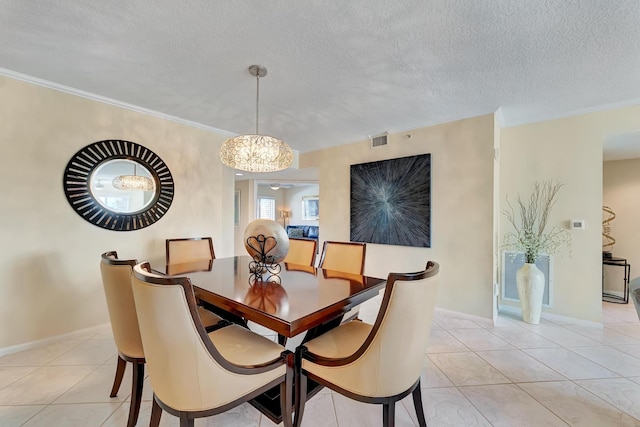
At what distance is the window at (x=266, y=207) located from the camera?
908 centimetres

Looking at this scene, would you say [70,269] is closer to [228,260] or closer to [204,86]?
[228,260]

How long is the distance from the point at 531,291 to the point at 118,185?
465 cm

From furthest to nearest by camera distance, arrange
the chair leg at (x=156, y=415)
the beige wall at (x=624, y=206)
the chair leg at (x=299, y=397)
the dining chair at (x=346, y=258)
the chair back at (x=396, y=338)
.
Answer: the beige wall at (x=624, y=206) → the dining chair at (x=346, y=258) → the chair leg at (x=299, y=397) → the chair leg at (x=156, y=415) → the chair back at (x=396, y=338)

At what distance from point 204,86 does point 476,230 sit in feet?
10.6

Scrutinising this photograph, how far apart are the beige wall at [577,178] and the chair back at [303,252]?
2.68 metres

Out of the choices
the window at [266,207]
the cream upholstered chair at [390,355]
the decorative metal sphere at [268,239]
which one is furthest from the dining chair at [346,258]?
the window at [266,207]

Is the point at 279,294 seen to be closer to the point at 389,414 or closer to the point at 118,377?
the point at 389,414

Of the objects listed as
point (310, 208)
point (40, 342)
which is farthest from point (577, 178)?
point (310, 208)

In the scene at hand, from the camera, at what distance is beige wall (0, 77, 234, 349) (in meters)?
2.25

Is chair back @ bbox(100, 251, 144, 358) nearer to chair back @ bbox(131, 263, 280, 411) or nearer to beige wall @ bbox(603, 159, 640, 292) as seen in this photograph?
chair back @ bbox(131, 263, 280, 411)

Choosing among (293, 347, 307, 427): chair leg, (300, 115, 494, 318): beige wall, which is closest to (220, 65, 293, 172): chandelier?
(293, 347, 307, 427): chair leg

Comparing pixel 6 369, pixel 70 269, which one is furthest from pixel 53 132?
pixel 6 369

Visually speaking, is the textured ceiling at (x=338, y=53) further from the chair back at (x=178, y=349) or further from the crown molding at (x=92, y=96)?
the chair back at (x=178, y=349)

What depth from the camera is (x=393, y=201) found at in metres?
3.59
